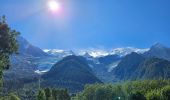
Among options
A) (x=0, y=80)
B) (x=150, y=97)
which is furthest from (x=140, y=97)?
(x=0, y=80)

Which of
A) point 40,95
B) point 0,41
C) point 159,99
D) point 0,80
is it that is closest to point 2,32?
point 0,41

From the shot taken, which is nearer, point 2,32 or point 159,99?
point 2,32

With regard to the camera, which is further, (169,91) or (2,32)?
(169,91)

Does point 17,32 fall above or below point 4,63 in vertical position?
above

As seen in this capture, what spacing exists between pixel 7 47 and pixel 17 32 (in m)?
3.56

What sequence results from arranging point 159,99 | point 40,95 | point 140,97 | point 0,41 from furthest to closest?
point 40,95, point 140,97, point 159,99, point 0,41

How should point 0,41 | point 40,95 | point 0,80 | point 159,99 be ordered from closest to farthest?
point 0,41 → point 0,80 → point 159,99 → point 40,95

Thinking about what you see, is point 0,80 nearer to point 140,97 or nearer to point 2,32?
Answer: point 2,32

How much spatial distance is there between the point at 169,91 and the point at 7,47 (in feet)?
357

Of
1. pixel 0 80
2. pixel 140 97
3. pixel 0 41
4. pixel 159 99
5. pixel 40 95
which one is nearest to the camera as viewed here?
pixel 0 41

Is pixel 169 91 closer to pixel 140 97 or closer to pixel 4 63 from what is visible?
pixel 140 97

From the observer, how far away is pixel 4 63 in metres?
70.5

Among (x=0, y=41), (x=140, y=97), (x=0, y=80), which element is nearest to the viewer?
(x=0, y=41)

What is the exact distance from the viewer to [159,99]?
6565 inches
